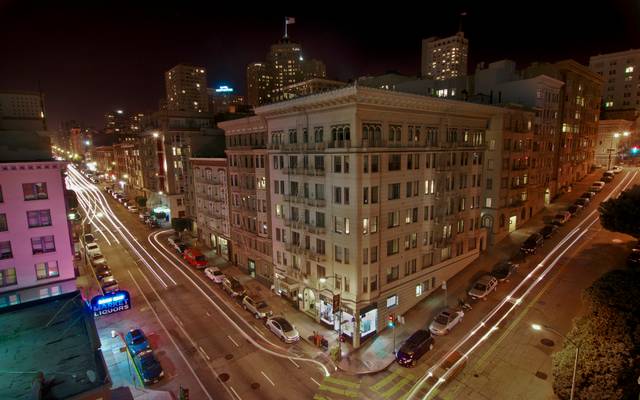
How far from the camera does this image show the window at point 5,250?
33.4 metres

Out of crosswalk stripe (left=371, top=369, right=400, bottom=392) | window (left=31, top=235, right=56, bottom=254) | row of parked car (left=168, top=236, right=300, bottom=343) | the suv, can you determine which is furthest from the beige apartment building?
window (left=31, top=235, right=56, bottom=254)

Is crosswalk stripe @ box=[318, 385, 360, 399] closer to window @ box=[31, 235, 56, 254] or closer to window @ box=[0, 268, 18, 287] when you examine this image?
window @ box=[31, 235, 56, 254]

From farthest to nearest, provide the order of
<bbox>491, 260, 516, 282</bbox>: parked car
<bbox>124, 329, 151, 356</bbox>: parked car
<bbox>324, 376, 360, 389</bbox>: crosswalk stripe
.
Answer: <bbox>491, 260, 516, 282</bbox>: parked car, <bbox>124, 329, 151, 356</bbox>: parked car, <bbox>324, 376, 360, 389</bbox>: crosswalk stripe

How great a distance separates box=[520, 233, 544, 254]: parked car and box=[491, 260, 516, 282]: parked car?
4516mm

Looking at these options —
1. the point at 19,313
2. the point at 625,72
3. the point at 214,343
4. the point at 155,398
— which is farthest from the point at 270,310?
the point at 625,72

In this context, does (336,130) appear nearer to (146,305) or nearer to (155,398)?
(155,398)

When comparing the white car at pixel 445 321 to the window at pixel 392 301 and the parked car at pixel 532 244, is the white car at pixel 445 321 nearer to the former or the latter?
the window at pixel 392 301

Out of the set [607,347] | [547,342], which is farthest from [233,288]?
[607,347]

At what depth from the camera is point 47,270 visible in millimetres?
35938

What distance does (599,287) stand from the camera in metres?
23.5

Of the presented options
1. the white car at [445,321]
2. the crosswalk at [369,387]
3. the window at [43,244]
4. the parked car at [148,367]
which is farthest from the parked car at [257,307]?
the window at [43,244]

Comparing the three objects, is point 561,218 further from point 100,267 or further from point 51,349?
point 100,267

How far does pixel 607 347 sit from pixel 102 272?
57.9m

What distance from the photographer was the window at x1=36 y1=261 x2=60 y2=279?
3545cm
